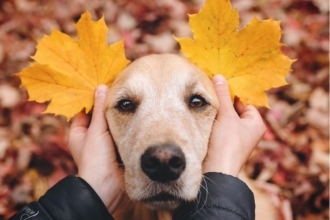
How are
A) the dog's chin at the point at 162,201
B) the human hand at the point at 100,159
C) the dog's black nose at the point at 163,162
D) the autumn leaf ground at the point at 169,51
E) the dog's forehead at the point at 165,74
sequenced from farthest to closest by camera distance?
the autumn leaf ground at the point at 169,51
the dog's forehead at the point at 165,74
the human hand at the point at 100,159
the dog's chin at the point at 162,201
the dog's black nose at the point at 163,162

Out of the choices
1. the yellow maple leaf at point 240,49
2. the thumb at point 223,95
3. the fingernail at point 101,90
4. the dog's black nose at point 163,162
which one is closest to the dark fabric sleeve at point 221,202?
the dog's black nose at point 163,162

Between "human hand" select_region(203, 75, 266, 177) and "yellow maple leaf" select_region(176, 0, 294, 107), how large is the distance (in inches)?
4.1

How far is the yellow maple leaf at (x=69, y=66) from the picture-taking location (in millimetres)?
2357

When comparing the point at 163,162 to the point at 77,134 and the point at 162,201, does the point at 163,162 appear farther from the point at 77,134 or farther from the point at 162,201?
the point at 77,134

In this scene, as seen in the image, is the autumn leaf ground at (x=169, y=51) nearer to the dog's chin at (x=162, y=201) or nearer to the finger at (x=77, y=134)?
A: the finger at (x=77, y=134)

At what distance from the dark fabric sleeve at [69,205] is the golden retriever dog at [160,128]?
19 centimetres

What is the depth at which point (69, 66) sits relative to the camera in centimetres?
241

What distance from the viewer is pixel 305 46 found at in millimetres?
4730

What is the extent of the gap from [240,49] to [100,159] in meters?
1.04

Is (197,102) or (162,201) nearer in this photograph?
(162,201)

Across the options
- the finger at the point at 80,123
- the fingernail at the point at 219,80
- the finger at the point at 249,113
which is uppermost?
the fingernail at the point at 219,80

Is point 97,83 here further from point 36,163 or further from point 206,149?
point 36,163

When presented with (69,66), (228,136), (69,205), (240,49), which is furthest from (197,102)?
(69,205)

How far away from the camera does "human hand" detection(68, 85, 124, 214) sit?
2.26 metres
